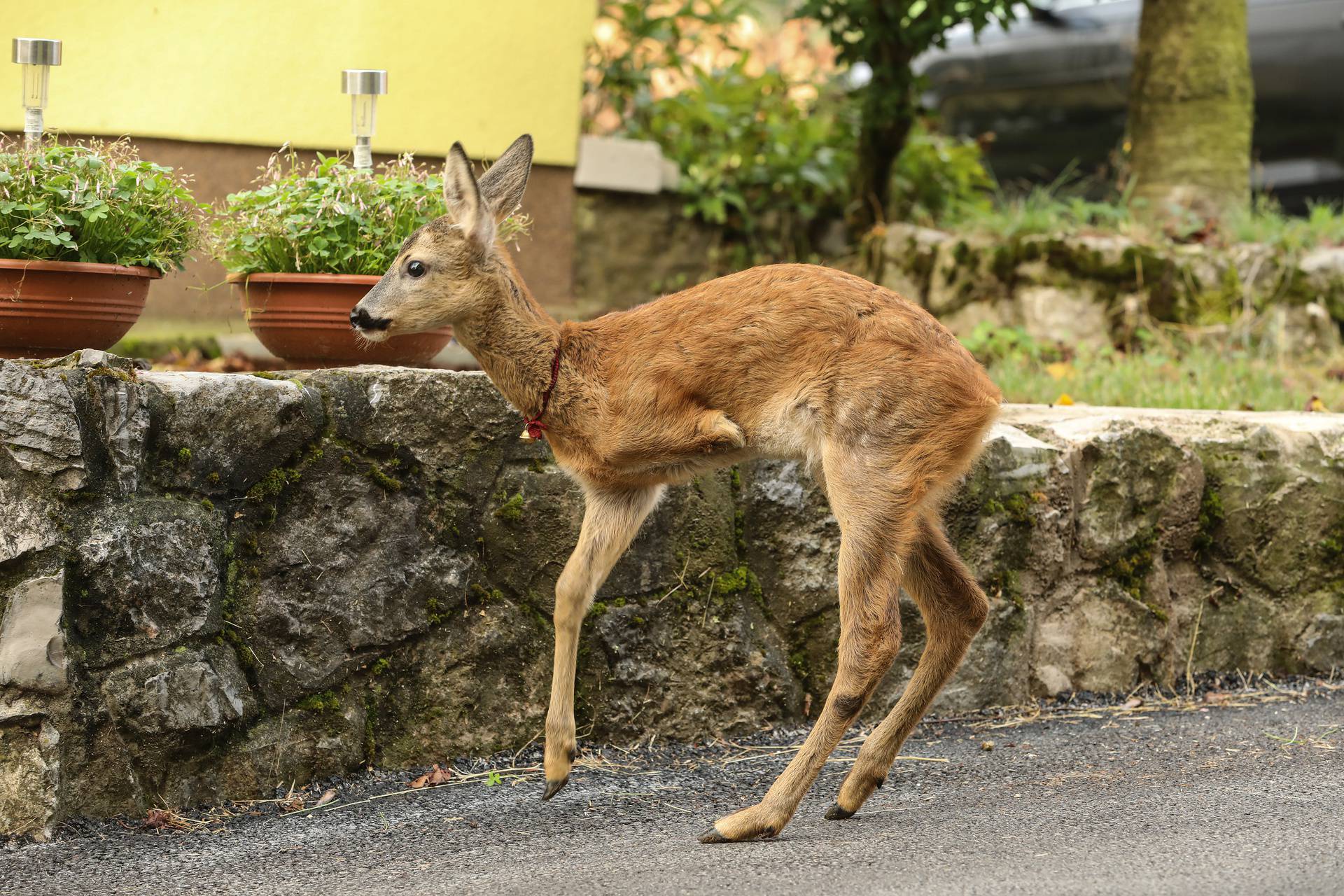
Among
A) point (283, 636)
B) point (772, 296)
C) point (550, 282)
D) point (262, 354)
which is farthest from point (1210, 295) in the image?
point (283, 636)

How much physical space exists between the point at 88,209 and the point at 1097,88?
28.7 ft

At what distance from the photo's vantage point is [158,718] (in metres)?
4.12

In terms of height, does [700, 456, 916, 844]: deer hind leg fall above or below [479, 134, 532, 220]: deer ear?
below

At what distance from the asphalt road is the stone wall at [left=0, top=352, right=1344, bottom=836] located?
0.78ft

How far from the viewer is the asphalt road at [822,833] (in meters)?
3.54

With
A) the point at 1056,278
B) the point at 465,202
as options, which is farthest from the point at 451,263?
the point at 1056,278

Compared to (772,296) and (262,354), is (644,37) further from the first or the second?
(772,296)

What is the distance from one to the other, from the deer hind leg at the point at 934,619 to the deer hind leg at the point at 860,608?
300 mm

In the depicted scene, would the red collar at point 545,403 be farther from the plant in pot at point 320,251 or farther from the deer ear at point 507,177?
the plant in pot at point 320,251

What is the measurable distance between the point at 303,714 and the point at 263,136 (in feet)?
14.0

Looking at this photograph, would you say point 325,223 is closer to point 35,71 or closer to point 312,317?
point 312,317

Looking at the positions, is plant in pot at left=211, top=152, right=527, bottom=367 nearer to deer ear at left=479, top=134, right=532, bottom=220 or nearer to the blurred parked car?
deer ear at left=479, top=134, right=532, bottom=220

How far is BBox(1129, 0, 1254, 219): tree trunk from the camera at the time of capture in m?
9.02

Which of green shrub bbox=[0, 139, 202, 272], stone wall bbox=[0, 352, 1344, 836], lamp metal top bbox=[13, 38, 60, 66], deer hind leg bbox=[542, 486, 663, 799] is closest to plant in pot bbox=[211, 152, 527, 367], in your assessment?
green shrub bbox=[0, 139, 202, 272]
